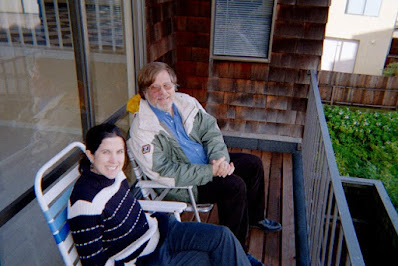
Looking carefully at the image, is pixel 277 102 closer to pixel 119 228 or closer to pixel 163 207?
pixel 163 207

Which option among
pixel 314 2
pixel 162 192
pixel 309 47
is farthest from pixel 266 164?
pixel 162 192

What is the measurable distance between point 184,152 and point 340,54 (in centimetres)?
1251

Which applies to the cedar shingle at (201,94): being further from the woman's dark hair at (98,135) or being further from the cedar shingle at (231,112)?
the woman's dark hair at (98,135)

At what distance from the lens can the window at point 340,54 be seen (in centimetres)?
1311

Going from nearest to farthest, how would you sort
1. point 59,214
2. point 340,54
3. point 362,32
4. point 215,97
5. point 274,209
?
point 59,214 < point 274,209 < point 215,97 < point 362,32 < point 340,54

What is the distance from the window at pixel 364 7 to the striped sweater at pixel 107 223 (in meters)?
12.9

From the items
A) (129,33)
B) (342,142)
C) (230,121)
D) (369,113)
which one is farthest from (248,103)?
(369,113)

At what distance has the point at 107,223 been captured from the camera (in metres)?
1.56

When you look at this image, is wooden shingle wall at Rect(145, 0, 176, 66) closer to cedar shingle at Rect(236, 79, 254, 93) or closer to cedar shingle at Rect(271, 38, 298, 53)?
cedar shingle at Rect(236, 79, 254, 93)

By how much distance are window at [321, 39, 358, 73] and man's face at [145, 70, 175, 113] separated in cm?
1218

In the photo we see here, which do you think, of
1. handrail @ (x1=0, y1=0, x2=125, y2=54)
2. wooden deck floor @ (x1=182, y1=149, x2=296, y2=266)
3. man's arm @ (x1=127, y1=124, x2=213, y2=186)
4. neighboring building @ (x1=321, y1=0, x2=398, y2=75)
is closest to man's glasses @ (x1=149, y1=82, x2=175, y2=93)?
man's arm @ (x1=127, y1=124, x2=213, y2=186)

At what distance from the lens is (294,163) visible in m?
3.82

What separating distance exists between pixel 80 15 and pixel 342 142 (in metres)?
6.93

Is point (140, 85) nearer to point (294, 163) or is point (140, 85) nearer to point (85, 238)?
point (85, 238)
